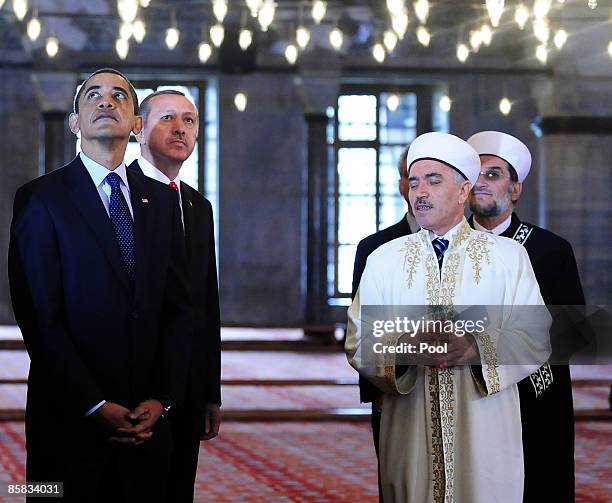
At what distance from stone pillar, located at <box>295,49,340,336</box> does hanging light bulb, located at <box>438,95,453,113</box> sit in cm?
153

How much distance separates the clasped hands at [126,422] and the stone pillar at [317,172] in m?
11.9

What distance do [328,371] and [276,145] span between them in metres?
5.61

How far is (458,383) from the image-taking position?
2.98 m

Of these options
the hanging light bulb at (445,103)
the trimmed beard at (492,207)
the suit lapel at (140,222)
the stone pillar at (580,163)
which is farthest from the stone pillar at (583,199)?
the suit lapel at (140,222)

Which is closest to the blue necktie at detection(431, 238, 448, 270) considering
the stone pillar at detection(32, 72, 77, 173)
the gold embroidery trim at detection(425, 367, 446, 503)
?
the gold embroidery trim at detection(425, 367, 446, 503)

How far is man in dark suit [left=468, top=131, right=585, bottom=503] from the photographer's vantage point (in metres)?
3.44

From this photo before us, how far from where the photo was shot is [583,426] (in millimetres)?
7555

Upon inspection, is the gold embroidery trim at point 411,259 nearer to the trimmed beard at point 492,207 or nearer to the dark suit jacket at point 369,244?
the dark suit jacket at point 369,244

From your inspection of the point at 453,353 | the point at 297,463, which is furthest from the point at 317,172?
the point at 453,353

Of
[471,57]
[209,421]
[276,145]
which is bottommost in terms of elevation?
[209,421]

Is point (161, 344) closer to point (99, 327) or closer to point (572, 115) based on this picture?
point (99, 327)

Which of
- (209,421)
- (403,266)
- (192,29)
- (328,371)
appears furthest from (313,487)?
(192,29)

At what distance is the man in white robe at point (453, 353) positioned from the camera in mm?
2914

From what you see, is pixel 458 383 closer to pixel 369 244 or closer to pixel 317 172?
pixel 369 244
